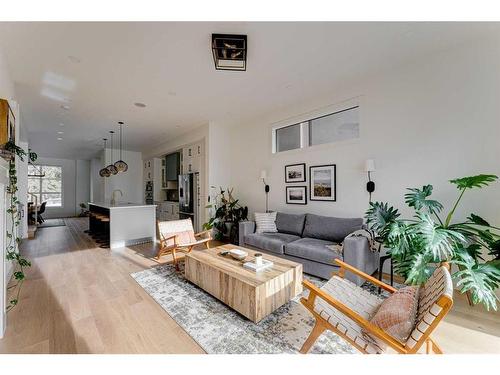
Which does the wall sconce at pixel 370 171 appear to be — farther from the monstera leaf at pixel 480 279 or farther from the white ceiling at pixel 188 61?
the monstera leaf at pixel 480 279

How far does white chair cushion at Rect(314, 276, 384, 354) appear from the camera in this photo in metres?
1.36

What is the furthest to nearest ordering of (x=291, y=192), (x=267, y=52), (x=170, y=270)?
(x=291, y=192)
(x=170, y=270)
(x=267, y=52)

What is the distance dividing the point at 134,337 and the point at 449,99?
430 cm

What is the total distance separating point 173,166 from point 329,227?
5.93 metres

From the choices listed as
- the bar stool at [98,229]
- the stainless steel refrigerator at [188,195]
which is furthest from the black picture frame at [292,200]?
the bar stool at [98,229]

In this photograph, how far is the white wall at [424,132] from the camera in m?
2.44

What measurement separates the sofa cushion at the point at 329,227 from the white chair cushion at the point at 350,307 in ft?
4.62

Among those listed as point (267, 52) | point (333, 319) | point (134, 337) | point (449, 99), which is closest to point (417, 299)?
point (333, 319)

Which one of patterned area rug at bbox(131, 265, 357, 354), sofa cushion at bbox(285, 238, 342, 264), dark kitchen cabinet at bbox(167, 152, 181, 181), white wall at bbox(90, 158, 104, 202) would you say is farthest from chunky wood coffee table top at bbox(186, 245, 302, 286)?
white wall at bbox(90, 158, 104, 202)

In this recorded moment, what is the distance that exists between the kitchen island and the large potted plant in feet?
4.36

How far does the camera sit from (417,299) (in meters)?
1.50

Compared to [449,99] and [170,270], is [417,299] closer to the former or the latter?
[449,99]

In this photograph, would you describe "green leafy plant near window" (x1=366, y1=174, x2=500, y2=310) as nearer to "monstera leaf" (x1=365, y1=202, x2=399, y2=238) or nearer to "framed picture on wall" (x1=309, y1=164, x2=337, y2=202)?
"monstera leaf" (x1=365, y1=202, x2=399, y2=238)
